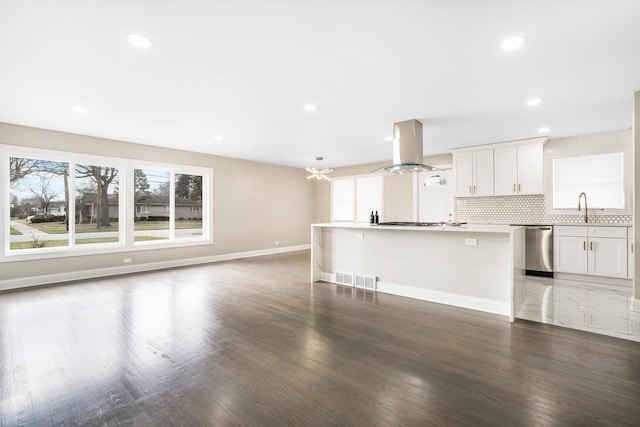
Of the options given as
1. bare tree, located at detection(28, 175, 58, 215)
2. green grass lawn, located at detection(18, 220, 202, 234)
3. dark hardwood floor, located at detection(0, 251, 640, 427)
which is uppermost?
bare tree, located at detection(28, 175, 58, 215)

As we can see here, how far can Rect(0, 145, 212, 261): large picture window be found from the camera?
16.1ft

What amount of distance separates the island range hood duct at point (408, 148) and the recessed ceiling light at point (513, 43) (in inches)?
80.4

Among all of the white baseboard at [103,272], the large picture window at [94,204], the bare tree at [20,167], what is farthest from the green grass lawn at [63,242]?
the bare tree at [20,167]

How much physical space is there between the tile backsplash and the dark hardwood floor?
12.1 feet

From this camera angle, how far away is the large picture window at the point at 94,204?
492 cm

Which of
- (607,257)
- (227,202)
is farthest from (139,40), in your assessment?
(607,257)

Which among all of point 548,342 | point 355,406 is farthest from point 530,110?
point 355,406

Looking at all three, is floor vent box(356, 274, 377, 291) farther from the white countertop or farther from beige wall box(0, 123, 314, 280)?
beige wall box(0, 123, 314, 280)

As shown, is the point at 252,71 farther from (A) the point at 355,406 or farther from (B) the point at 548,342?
(B) the point at 548,342

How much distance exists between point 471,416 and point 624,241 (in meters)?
5.25

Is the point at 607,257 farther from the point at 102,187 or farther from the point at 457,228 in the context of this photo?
the point at 102,187

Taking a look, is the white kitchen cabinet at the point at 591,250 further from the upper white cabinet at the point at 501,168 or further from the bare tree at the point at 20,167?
the bare tree at the point at 20,167

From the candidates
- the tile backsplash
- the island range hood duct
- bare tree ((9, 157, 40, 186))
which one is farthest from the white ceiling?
the tile backsplash

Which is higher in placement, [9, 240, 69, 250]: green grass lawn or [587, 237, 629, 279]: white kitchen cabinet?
[9, 240, 69, 250]: green grass lawn
